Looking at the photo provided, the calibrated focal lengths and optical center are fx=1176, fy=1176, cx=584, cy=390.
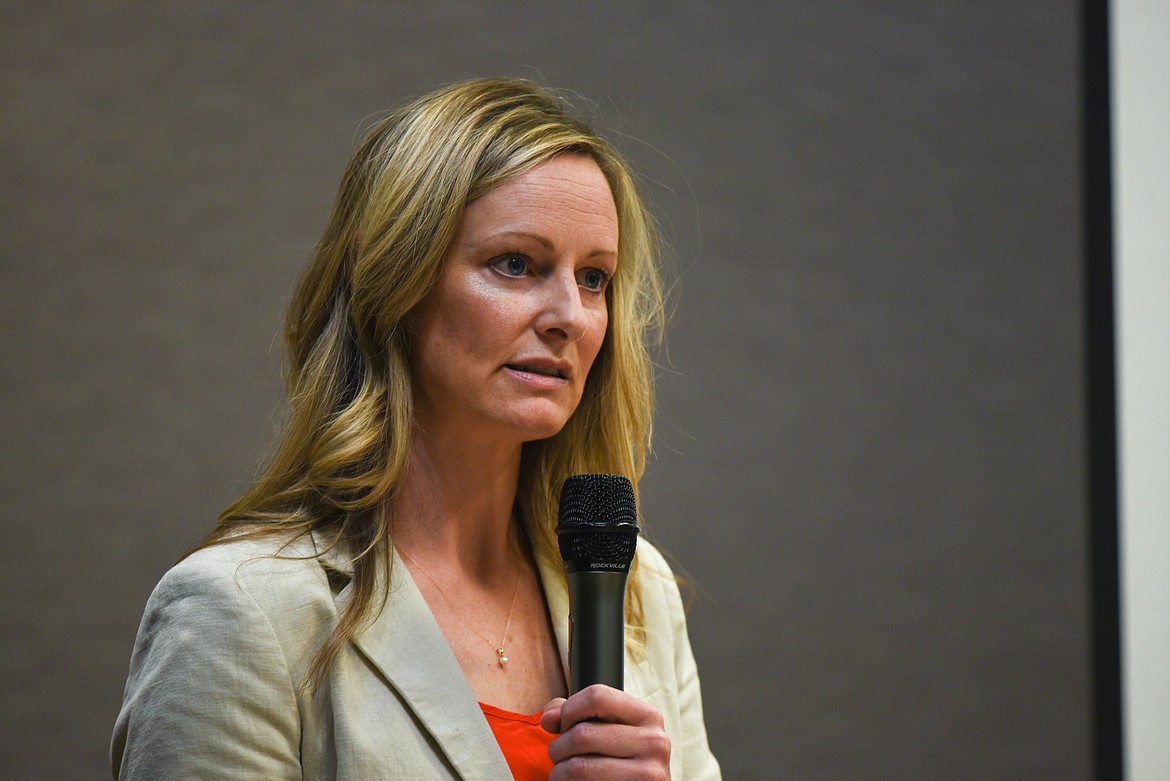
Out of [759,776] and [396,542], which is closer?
[396,542]

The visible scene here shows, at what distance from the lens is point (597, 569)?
1198 millimetres

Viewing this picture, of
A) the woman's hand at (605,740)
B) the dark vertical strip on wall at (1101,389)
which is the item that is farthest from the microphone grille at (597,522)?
the dark vertical strip on wall at (1101,389)

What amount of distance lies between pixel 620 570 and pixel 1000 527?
2.00 metres

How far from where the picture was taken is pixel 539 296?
144cm

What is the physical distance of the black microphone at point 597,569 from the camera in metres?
1.17

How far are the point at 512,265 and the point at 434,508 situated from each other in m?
0.32

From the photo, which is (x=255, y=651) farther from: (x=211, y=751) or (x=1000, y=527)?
(x=1000, y=527)

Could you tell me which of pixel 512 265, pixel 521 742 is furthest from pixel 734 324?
pixel 521 742

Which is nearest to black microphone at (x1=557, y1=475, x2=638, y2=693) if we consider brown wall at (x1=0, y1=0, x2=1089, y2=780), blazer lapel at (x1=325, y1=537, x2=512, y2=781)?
blazer lapel at (x1=325, y1=537, x2=512, y2=781)

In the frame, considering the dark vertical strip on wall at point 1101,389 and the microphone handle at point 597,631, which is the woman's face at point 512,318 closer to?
the microphone handle at point 597,631

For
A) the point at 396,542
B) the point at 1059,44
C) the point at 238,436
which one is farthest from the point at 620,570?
the point at 1059,44

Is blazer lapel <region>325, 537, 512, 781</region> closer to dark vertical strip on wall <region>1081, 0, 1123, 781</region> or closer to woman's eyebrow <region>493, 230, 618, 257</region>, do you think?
woman's eyebrow <region>493, 230, 618, 257</region>

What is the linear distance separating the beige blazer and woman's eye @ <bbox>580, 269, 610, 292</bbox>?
440 mm

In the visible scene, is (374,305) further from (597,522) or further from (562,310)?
(597,522)
